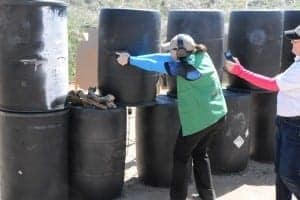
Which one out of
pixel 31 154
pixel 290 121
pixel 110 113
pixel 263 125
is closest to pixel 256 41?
pixel 263 125

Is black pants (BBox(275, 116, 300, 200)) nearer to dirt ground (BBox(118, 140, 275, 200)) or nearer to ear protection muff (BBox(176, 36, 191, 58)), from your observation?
ear protection muff (BBox(176, 36, 191, 58))

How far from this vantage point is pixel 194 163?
5.29 metres

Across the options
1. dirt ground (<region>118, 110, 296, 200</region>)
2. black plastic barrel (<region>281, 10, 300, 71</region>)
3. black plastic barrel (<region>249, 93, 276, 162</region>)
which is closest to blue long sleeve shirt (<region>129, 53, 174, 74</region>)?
dirt ground (<region>118, 110, 296, 200</region>)

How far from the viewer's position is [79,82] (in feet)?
33.1

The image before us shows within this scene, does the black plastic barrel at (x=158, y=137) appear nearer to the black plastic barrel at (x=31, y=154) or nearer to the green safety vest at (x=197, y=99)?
the green safety vest at (x=197, y=99)

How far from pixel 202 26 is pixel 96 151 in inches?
69.2

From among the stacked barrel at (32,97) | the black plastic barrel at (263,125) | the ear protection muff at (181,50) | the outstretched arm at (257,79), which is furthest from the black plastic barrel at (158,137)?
the black plastic barrel at (263,125)

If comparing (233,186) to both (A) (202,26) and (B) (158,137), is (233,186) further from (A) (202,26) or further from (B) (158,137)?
(A) (202,26)

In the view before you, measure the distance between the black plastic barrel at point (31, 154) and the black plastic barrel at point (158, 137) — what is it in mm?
1087

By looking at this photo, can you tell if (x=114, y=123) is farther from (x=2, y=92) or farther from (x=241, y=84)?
(x=241, y=84)

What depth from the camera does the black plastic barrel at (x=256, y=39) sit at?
632 cm

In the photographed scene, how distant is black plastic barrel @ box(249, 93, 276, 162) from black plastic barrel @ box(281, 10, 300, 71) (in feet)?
1.44

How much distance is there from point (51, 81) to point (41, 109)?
0.86 feet

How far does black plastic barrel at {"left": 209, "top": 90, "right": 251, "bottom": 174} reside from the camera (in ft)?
20.6
